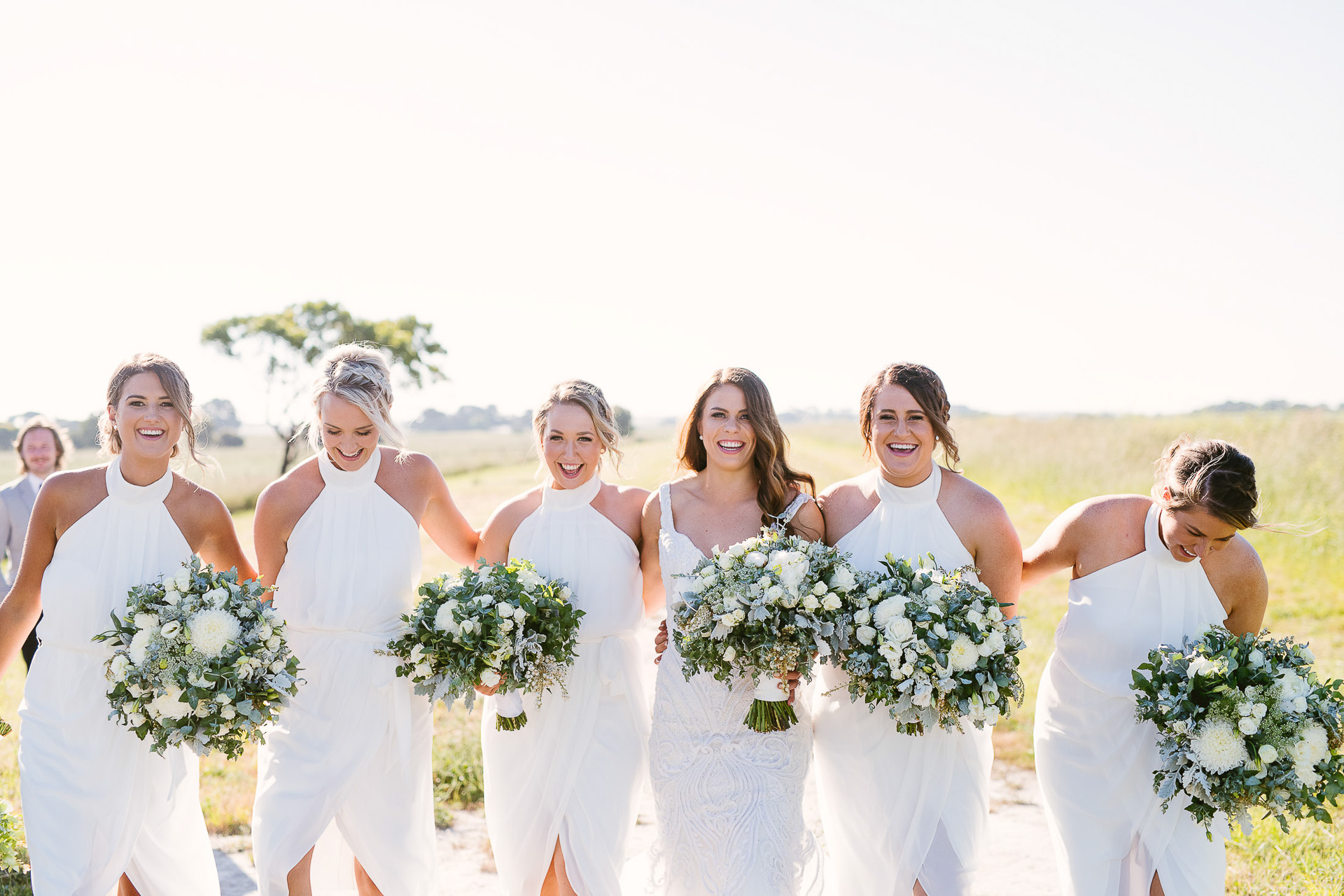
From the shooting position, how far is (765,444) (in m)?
5.56

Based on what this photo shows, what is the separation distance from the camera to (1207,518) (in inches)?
187

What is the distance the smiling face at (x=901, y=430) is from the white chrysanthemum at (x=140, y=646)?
3.90 metres

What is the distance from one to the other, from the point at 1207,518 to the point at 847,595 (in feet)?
6.10

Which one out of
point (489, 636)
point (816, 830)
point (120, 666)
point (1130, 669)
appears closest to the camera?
point (120, 666)

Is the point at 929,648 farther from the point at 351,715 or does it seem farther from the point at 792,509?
the point at 351,715

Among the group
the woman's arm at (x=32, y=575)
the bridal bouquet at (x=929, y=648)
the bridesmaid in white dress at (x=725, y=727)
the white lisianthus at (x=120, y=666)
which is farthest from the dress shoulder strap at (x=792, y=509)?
the woman's arm at (x=32, y=575)

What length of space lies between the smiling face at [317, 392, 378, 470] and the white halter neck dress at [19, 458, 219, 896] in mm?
944

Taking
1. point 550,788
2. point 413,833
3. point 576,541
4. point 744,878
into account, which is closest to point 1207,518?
point 744,878

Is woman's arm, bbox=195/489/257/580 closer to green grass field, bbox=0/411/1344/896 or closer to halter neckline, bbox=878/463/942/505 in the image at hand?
green grass field, bbox=0/411/1344/896

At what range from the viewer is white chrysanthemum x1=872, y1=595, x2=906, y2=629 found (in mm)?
4508

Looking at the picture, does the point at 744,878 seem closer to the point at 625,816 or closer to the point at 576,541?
the point at 625,816

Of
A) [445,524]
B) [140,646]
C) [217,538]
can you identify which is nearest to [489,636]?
[445,524]

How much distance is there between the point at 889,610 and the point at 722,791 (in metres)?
1.45

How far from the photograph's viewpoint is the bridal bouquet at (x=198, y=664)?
15.0ft
